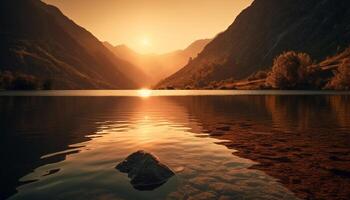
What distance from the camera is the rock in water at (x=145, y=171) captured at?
61.6 ft

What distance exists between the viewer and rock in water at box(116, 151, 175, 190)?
1877 cm

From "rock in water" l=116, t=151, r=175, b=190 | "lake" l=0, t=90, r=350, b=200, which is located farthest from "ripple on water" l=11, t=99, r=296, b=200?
"rock in water" l=116, t=151, r=175, b=190

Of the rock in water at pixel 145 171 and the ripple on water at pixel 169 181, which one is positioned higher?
the rock in water at pixel 145 171

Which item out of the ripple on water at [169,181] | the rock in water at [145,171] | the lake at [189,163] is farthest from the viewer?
the rock in water at [145,171]

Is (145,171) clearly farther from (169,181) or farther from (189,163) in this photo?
(189,163)

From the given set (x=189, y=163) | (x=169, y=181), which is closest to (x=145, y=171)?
(x=169, y=181)

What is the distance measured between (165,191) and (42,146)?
19.3 meters

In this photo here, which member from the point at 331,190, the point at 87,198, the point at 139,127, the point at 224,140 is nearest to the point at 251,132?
the point at 224,140

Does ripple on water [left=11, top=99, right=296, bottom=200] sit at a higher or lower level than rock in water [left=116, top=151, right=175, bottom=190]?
lower

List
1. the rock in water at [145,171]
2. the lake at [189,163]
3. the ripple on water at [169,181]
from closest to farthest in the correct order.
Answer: the ripple on water at [169,181] → the lake at [189,163] → the rock in water at [145,171]

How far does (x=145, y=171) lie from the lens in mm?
19578

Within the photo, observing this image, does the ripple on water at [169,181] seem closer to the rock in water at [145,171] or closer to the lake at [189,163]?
the lake at [189,163]

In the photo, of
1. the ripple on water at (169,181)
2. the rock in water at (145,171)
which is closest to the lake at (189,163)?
the ripple on water at (169,181)

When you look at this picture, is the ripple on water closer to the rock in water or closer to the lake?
the lake
